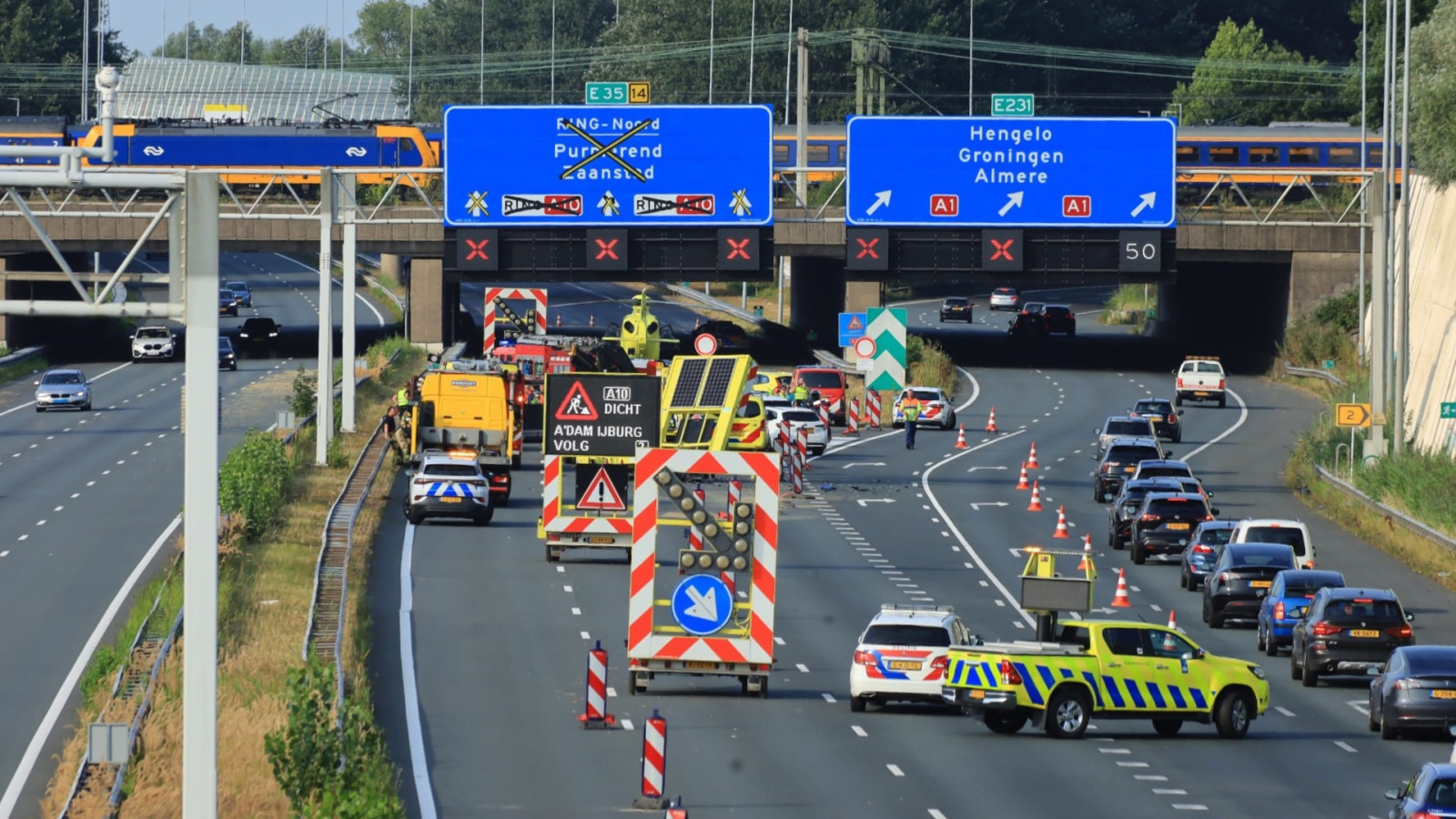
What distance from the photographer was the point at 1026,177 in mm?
48656

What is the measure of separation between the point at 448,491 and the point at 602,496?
251 inches

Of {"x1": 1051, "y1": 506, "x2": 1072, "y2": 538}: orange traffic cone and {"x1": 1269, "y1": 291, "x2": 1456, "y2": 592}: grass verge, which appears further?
{"x1": 1051, "y1": 506, "x2": 1072, "y2": 538}: orange traffic cone

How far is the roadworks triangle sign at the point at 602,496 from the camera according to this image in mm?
42438

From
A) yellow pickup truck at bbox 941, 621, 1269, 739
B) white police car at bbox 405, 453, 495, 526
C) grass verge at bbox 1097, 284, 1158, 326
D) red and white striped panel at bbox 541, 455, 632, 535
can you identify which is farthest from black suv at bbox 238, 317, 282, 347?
yellow pickup truck at bbox 941, 621, 1269, 739

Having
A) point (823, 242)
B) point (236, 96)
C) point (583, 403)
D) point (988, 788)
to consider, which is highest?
point (236, 96)

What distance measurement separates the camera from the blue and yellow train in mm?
88125

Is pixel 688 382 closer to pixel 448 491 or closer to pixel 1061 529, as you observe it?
pixel 448 491

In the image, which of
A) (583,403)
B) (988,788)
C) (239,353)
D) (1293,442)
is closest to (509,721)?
(988,788)

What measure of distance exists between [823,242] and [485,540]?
96.4ft

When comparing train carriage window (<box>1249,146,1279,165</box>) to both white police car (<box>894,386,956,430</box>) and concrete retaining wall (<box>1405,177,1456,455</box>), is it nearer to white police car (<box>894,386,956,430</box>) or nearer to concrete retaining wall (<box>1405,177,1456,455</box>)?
concrete retaining wall (<box>1405,177,1456,455</box>)

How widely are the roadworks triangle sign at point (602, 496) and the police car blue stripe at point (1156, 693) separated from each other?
15.3 m

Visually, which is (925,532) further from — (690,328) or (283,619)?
(690,328)

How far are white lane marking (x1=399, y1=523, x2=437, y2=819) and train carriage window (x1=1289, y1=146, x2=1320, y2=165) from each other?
5033 cm

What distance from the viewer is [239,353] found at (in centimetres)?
9625
